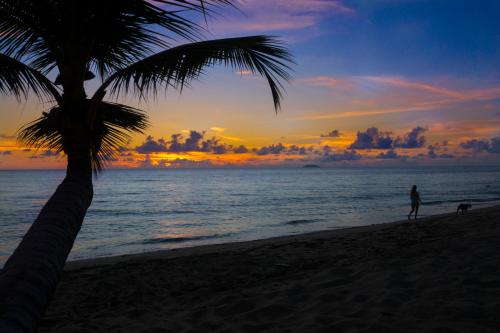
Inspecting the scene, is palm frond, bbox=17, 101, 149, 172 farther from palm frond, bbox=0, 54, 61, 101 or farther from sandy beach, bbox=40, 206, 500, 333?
sandy beach, bbox=40, 206, 500, 333

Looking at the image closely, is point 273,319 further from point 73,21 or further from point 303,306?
point 73,21

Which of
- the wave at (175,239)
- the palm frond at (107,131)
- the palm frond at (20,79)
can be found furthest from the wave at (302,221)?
the palm frond at (20,79)

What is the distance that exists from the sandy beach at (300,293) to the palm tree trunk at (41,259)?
240 centimetres

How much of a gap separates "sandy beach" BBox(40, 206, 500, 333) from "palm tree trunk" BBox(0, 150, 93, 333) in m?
2.40

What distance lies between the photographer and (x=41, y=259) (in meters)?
2.19

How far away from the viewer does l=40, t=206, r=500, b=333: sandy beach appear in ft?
14.1

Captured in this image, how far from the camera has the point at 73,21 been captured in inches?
120

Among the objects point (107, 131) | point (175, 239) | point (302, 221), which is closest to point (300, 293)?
point (107, 131)

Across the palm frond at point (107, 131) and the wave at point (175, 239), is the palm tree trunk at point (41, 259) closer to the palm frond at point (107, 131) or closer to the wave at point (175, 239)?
the palm frond at point (107, 131)

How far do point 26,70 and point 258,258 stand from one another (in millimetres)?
6467

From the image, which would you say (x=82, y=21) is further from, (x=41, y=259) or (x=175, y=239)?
(x=175, y=239)

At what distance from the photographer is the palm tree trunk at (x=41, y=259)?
1859 mm

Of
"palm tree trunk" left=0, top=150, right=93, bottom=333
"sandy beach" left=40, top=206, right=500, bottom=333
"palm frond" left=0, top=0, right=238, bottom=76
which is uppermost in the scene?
"palm frond" left=0, top=0, right=238, bottom=76

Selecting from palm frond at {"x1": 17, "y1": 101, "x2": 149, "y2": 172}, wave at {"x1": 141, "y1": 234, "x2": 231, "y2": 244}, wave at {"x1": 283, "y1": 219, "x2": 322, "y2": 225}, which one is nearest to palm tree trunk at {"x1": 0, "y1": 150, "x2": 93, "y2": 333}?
palm frond at {"x1": 17, "y1": 101, "x2": 149, "y2": 172}
